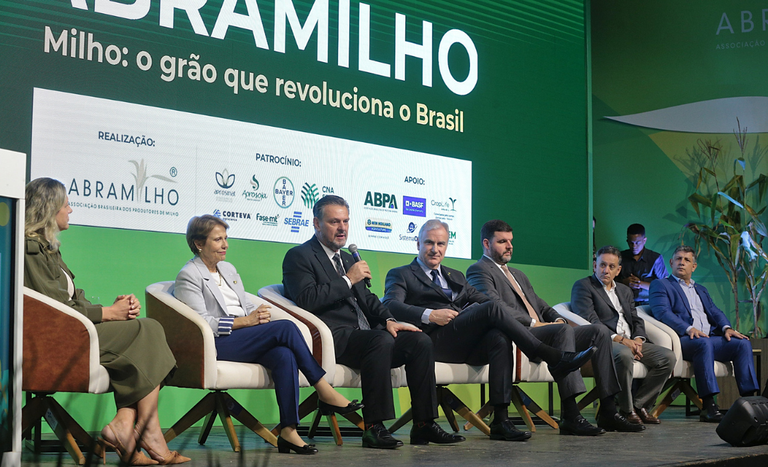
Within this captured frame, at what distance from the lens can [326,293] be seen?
365 centimetres

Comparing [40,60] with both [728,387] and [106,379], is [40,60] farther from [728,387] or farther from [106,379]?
[728,387]

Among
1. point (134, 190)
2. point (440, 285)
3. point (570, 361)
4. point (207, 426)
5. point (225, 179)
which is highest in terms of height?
point (225, 179)

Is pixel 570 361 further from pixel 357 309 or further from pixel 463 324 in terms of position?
pixel 357 309

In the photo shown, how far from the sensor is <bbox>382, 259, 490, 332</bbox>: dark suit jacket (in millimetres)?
4039

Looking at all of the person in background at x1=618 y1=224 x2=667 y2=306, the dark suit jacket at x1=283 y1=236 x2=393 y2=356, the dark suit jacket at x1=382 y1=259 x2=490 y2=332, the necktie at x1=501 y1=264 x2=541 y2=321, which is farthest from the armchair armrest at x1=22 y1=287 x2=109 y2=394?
the person in background at x1=618 y1=224 x2=667 y2=306

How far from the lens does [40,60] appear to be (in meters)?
3.93

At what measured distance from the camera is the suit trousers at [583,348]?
4.03m

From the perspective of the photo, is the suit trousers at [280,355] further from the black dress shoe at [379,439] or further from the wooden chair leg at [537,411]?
the wooden chair leg at [537,411]

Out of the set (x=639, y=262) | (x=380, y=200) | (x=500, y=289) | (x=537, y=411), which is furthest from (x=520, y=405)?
(x=639, y=262)

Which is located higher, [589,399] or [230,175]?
[230,175]

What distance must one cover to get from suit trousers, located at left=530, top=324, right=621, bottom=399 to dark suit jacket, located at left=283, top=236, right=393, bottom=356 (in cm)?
90

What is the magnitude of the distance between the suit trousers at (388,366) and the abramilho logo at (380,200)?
1.67 metres

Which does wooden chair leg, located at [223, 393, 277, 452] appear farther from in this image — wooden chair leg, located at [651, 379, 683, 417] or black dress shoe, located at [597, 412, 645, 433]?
wooden chair leg, located at [651, 379, 683, 417]

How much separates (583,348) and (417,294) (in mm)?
987
